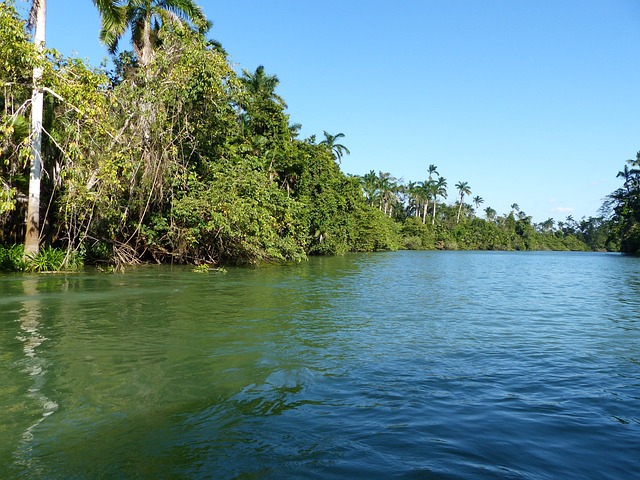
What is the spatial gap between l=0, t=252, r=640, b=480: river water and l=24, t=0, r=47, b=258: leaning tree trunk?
624 centimetres

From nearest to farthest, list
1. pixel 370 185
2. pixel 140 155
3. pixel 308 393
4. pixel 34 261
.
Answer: pixel 308 393 < pixel 34 261 < pixel 140 155 < pixel 370 185

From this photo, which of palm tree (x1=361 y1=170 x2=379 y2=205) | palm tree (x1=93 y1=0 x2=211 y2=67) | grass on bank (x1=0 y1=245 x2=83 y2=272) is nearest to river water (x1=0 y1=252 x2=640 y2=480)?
grass on bank (x1=0 y1=245 x2=83 y2=272)

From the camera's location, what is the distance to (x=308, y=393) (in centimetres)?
609

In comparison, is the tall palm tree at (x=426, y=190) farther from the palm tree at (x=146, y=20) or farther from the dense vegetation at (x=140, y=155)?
the palm tree at (x=146, y=20)

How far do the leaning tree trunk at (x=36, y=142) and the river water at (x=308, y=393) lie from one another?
20.5ft

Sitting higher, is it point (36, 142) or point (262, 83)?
point (262, 83)

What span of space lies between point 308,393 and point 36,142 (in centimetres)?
1586

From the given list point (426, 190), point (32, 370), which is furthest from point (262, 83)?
point (426, 190)

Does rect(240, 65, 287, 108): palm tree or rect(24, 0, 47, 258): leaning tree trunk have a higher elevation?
rect(240, 65, 287, 108): palm tree

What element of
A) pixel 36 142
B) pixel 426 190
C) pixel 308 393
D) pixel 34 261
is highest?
pixel 426 190

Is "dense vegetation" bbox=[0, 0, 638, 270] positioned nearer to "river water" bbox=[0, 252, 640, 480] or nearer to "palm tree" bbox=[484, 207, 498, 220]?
"river water" bbox=[0, 252, 640, 480]

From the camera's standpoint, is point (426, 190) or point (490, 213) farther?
point (490, 213)

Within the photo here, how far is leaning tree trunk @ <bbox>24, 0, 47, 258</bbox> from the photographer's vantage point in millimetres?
17203

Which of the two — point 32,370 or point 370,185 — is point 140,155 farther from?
point 370,185
